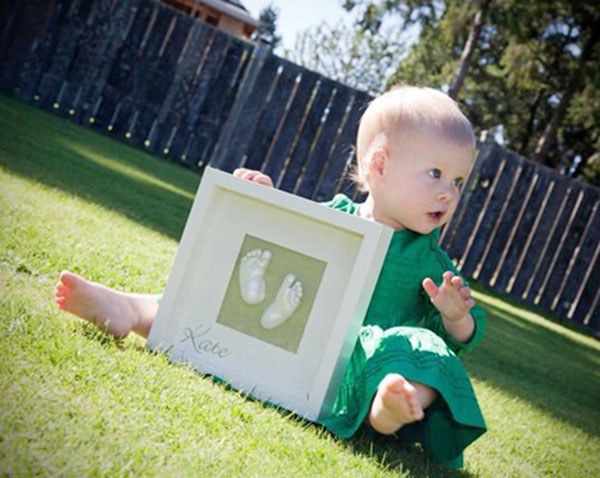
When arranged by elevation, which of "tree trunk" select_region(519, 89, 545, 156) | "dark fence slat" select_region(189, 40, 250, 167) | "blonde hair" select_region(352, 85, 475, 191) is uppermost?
"tree trunk" select_region(519, 89, 545, 156)

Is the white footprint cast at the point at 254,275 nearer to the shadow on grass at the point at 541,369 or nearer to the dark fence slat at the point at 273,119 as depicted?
the shadow on grass at the point at 541,369

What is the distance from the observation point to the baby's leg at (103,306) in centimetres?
193

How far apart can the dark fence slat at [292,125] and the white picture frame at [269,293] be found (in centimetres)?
525

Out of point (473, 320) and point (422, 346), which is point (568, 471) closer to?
point (473, 320)

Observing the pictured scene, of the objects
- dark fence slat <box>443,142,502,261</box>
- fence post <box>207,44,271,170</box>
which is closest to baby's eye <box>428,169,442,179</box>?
fence post <box>207,44,271,170</box>

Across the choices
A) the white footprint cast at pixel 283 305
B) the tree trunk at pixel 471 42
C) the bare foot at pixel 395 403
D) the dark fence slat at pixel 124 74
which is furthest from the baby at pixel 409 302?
the tree trunk at pixel 471 42

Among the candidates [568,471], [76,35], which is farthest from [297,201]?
[76,35]

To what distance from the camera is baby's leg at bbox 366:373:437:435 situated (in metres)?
1.68

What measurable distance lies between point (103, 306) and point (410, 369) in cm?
88

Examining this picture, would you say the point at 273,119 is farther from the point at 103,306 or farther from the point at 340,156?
the point at 103,306

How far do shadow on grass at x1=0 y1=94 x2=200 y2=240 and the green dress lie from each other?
Result: 197 cm

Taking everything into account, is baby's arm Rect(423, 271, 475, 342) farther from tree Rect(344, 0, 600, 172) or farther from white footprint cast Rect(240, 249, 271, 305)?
tree Rect(344, 0, 600, 172)

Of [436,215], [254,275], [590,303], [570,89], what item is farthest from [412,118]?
[570,89]

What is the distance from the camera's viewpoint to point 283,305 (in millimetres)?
1933
